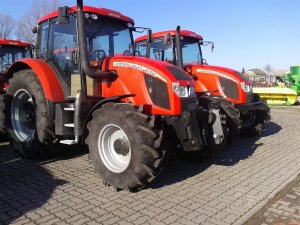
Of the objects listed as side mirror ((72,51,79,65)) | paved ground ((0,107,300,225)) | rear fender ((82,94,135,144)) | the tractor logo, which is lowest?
paved ground ((0,107,300,225))

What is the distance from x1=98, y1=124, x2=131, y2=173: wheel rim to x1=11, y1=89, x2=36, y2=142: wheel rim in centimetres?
203

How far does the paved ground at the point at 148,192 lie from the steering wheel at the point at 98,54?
1.81 meters

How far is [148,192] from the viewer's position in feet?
14.5

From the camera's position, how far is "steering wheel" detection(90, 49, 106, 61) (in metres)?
5.24

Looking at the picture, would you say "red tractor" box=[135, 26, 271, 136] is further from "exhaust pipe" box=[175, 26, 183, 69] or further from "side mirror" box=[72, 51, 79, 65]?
"side mirror" box=[72, 51, 79, 65]

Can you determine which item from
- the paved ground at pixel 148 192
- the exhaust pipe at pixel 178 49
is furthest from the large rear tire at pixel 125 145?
the exhaust pipe at pixel 178 49

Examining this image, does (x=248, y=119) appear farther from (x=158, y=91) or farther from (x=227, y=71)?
(x=158, y=91)

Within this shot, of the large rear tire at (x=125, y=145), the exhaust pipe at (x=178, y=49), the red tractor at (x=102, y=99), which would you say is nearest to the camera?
the large rear tire at (x=125, y=145)

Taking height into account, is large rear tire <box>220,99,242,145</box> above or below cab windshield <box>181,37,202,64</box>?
below

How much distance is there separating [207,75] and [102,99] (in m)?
3.60

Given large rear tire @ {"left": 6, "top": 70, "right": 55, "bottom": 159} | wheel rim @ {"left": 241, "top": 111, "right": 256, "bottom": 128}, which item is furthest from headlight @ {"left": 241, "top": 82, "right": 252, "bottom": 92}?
large rear tire @ {"left": 6, "top": 70, "right": 55, "bottom": 159}

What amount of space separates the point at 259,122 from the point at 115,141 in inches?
196

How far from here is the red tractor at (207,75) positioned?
7594 mm

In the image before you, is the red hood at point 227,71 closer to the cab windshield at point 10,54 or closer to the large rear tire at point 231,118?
the large rear tire at point 231,118
